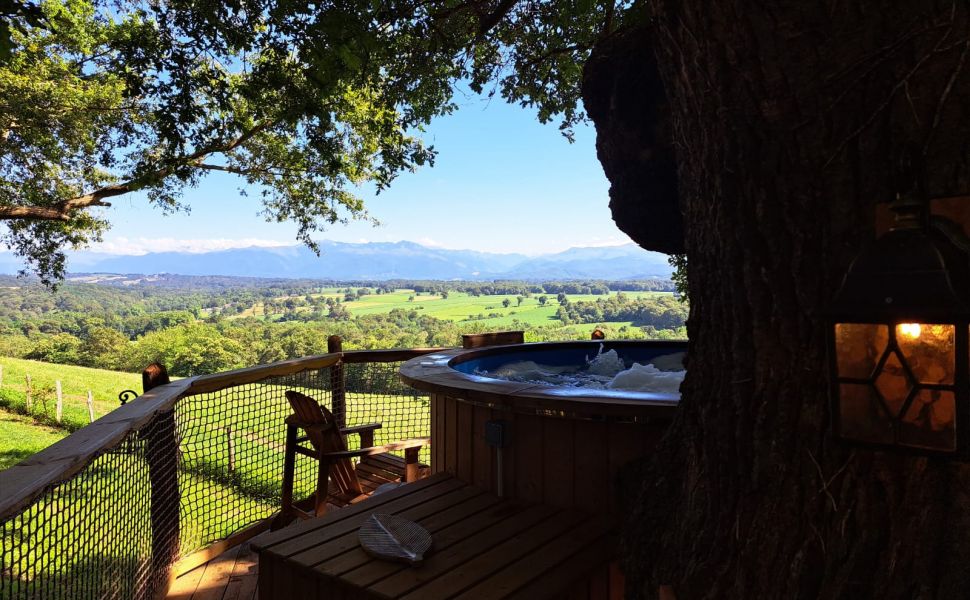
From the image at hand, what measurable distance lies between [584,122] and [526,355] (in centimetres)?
338

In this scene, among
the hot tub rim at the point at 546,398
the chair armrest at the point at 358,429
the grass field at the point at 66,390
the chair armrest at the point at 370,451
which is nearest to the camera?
the hot tub rim at the point at 546,398

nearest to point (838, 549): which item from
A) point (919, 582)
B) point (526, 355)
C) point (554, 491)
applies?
point (919, 582)

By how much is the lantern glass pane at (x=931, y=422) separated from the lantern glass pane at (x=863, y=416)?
3 cm

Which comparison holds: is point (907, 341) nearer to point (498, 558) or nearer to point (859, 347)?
point (859, 347)

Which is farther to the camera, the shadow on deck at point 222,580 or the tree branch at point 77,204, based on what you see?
the tree branch at point 77,204

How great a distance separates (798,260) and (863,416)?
0.40m

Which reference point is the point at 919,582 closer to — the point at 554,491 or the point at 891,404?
the point at 891,404

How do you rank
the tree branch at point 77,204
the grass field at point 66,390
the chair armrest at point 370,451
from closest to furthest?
the chair armrest at point 370,451 < the tree branch at point 77,204 < the grass field at point 66,390

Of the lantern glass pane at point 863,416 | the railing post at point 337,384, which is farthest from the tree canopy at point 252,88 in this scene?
the lantern glass pane at point 863,416

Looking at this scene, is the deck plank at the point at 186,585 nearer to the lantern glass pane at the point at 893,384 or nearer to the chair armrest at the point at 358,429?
the chair armrest at the point at 358,429

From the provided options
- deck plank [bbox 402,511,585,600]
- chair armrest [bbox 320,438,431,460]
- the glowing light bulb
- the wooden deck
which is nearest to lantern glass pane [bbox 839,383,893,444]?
the glowing light bulb

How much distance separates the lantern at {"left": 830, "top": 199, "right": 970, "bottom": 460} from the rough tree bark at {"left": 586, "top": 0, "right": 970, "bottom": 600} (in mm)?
133

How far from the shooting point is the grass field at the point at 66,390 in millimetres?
13887

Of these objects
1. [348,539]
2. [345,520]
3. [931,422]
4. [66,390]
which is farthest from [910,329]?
[66,390]
